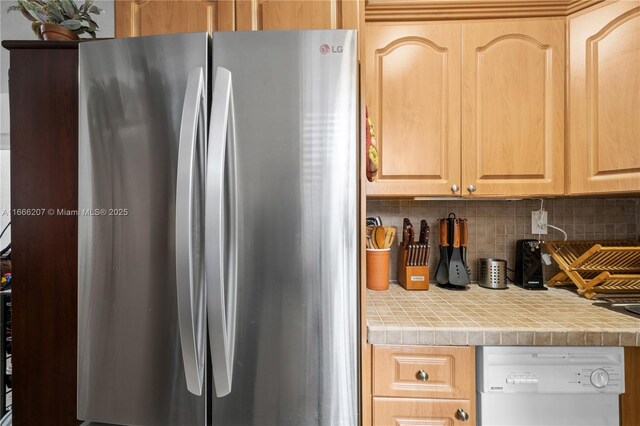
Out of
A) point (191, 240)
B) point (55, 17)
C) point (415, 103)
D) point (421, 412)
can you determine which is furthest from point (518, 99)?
point (55, 17)

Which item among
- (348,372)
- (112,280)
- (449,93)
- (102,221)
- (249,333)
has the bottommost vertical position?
(348,372)

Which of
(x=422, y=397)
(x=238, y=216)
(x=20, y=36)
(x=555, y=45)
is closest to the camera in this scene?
(x=238, y=216)

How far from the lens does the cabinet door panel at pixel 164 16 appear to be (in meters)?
1.07

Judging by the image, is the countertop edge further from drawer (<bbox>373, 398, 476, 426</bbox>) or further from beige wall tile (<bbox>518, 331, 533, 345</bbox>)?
drawer (<bbox>373, 398, 476, 426</bbox>)

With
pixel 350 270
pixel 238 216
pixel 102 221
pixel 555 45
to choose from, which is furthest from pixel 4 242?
pixel 555 45

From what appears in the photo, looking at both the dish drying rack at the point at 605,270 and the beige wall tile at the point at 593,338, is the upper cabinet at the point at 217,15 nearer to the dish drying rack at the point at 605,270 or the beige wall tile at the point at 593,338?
the beige wall tile at the point at 593,338

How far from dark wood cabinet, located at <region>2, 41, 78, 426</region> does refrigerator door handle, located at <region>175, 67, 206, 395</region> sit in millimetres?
478

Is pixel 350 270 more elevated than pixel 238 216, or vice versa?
pixel 238 216

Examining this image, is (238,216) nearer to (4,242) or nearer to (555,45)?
(555,45)

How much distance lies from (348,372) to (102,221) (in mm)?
818

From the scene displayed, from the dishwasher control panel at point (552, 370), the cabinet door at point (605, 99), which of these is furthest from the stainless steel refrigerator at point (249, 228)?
the cabinet door at point (605, 99)

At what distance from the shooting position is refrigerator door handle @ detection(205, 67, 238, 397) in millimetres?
750

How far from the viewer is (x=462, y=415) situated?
0.93m

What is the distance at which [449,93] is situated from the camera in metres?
1.29
